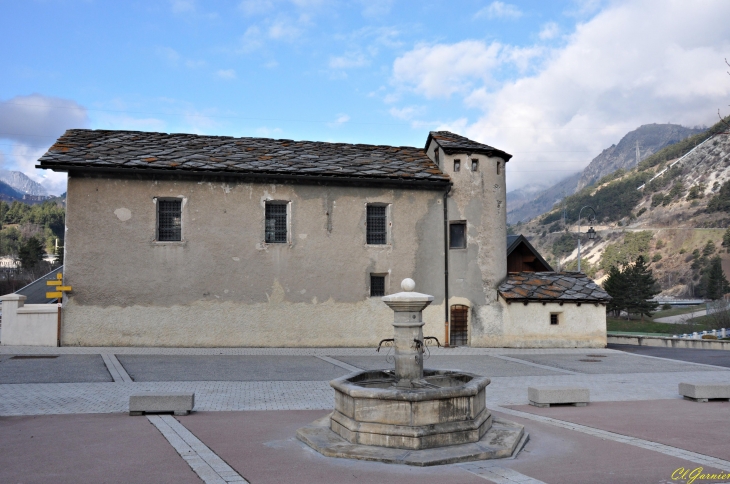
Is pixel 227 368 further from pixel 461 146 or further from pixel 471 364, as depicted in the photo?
pixel 461 146

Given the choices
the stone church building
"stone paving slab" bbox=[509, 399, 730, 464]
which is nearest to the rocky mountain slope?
the stone church building

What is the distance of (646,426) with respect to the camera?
9062 millimetres

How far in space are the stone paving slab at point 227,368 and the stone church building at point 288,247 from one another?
2930mm

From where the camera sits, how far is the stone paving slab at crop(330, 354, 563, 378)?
627 inches

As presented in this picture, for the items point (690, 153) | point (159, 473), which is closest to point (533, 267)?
point (159, 473)

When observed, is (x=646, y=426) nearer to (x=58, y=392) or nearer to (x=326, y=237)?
(x=58, y=392)

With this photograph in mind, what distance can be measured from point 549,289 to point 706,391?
1136 cm

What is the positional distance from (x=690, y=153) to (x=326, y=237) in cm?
13242

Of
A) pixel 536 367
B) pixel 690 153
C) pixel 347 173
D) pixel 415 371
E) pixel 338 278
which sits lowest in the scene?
pixel 536 367

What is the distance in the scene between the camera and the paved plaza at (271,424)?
645cm

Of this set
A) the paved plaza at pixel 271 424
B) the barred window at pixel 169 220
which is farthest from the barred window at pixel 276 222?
the paved plaza at pixel 271 424

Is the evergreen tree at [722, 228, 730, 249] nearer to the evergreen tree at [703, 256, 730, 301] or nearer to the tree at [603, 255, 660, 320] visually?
the evergreen tree at [703, 256, 730, 301]

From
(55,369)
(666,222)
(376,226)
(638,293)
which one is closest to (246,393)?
(55,369)

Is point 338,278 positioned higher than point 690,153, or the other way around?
point 690,153
